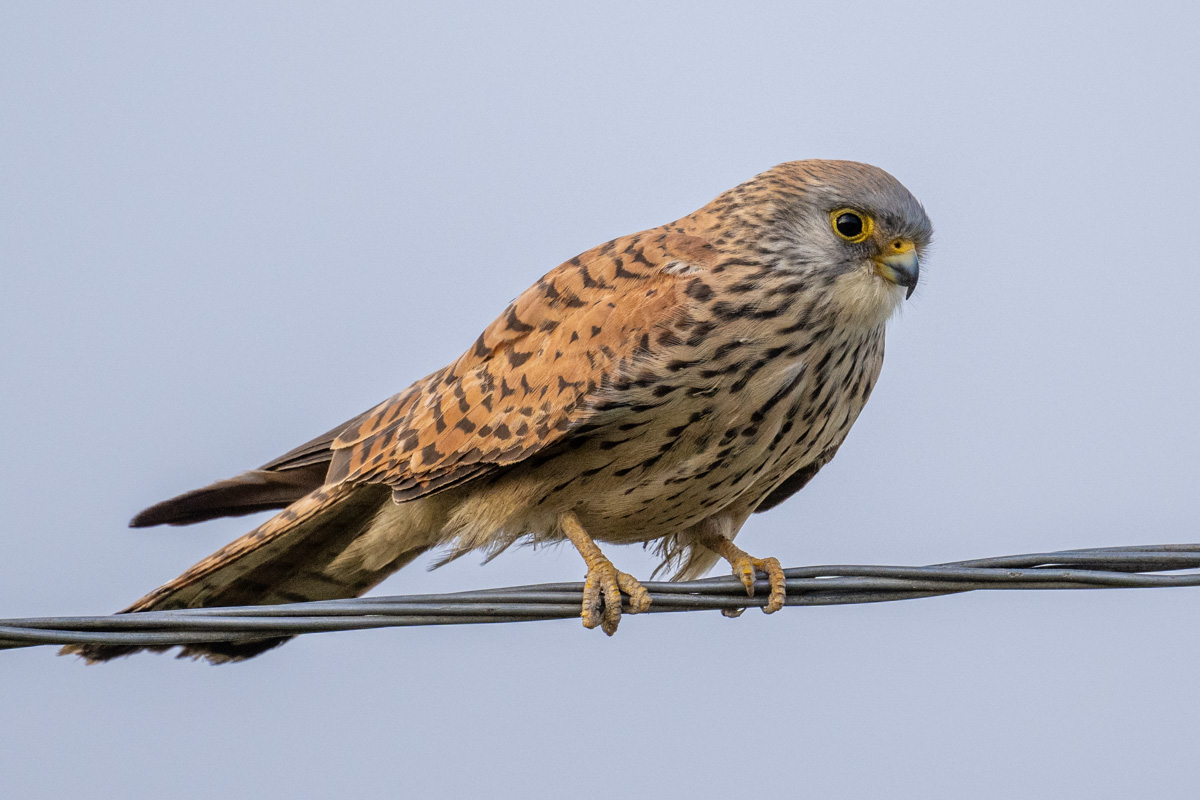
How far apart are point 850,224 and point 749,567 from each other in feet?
3.35

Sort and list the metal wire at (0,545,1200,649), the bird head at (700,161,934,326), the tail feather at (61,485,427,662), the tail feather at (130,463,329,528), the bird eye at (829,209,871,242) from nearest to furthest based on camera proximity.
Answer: the metal wire at (0,545,1200,649) → the bird head at (700,161,934,326) → the bird eye at (829,209,871,242) → the tail feather at (61,485,427,662) → the tail feather at (130,463,329,528)

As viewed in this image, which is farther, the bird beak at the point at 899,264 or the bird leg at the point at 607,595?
the bird beak at the point at 899,264

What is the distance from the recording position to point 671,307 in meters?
3.77

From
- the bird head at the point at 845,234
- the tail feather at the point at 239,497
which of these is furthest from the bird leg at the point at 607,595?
the tail feather at the point at 239,497

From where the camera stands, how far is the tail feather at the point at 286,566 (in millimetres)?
4172

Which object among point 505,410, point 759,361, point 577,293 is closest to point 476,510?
point 505,410

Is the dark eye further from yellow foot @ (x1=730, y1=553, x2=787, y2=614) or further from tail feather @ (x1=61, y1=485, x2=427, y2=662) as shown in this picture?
tail feather @ (x1=61, y1=485, x2=427, y2=662)

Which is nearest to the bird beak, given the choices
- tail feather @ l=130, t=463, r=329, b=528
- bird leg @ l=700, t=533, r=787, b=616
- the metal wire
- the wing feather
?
the wing feather

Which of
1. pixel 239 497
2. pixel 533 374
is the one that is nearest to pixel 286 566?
pixel 239 497

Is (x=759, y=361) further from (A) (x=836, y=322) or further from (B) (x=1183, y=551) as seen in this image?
(B) (x=1183, y=551)

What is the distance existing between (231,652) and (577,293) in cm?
159

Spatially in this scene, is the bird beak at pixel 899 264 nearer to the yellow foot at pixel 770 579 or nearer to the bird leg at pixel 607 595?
the yellow foot at pixel 770 579

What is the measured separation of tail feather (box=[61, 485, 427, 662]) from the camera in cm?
417

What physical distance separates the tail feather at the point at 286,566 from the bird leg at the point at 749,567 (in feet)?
3.15
